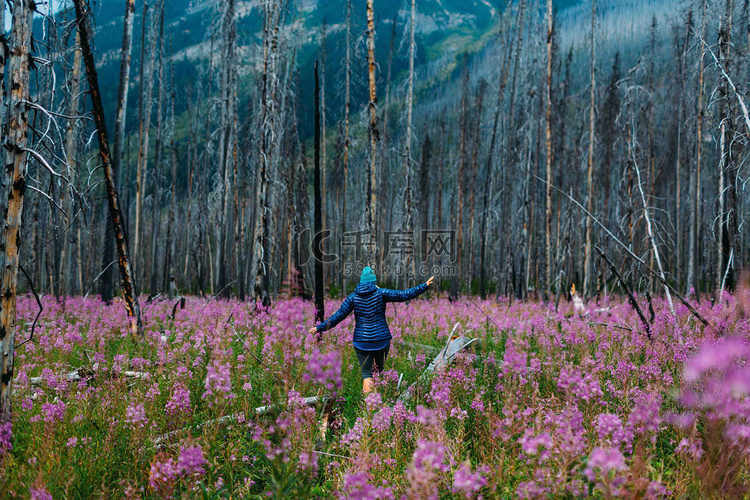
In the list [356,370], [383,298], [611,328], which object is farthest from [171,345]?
[611,328]

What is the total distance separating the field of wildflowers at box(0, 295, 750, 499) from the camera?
1970mm

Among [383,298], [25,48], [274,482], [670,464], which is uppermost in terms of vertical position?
[25,48]

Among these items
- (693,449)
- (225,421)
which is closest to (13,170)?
(225,421)

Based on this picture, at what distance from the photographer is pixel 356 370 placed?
17.3 ft

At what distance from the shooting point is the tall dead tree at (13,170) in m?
2.81

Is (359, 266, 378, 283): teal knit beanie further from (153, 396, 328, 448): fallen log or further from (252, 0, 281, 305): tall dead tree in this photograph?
(252, 0, 281, 305): tall dead tree

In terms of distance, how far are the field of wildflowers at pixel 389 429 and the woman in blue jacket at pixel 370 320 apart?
1.19 feet

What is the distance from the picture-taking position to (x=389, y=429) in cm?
294

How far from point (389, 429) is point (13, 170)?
3461 mm

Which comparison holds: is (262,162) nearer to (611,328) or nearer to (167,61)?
(611,328)

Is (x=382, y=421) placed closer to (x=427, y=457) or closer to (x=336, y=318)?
(x=427, y=457)

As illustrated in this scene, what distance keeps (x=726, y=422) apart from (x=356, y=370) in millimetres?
3861

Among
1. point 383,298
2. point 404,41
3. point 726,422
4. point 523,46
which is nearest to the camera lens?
point 726,422

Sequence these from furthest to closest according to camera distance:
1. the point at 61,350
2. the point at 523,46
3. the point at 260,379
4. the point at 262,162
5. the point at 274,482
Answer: the point at 523,46, the point at 262,162, the point at 61,350, the point at 260,379, the point at 274,482
